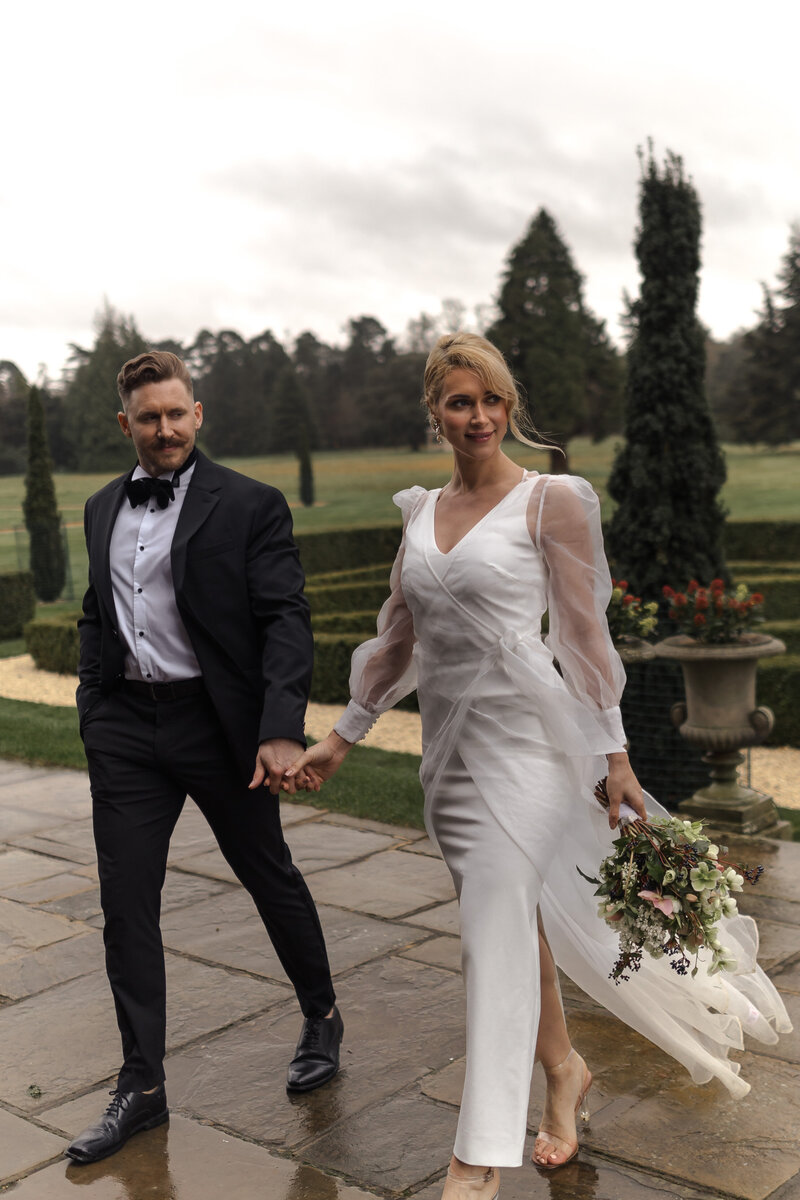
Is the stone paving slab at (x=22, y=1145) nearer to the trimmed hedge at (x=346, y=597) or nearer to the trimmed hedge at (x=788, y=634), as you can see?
the trimmed hedge at (x=788, y=634)

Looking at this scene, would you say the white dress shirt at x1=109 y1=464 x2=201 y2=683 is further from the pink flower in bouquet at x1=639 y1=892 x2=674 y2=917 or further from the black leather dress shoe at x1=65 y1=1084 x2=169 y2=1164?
the pink flower in bouquet at x1=639 y1=892 x2=674 y2=917

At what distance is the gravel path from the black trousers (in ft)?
19.2

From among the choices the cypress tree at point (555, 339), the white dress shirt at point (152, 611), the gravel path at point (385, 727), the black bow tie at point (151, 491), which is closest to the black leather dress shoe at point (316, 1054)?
the white dress shirt at point (152, 611)

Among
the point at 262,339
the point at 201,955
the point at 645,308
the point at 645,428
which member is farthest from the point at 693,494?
the point at 262,339

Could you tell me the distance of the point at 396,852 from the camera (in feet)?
16.2

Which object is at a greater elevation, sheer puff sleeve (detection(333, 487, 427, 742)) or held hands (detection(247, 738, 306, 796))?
sheer puff sleeve (detection(333, 487, 427, 742))

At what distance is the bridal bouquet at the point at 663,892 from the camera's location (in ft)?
7.93

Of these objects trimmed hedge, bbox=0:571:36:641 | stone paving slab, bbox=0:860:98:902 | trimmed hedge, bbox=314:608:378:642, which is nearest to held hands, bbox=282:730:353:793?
stone paving slab, bbox=0:860:98:902

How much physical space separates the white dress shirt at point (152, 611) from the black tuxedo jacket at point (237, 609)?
0.03 meters

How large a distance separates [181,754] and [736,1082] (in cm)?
148

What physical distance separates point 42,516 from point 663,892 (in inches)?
759

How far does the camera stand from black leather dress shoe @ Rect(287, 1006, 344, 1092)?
2.90 meters

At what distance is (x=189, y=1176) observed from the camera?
255cm

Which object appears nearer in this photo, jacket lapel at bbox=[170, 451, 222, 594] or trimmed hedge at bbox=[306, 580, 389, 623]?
jacket lapel at bbox=[170, 451, 222, 594]
